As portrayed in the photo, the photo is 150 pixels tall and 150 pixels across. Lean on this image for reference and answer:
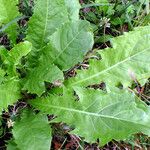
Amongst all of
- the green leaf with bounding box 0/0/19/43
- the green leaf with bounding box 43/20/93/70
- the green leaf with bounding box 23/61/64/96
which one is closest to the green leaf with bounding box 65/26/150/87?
the green leaf with bounding box 43/20/93/70

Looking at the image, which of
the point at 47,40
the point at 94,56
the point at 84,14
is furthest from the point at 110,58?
the point at 84,14

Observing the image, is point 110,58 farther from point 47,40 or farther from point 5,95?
point 5,95

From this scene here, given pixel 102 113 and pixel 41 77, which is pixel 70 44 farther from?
pixel 102 113

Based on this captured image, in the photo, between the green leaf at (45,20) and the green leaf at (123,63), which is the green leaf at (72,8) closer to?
the green leaf at (45,20)

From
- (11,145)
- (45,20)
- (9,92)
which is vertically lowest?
(11,145)

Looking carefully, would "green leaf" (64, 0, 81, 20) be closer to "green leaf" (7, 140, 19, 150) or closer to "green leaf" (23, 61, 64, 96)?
"green leaf" (23, 61, 64, 96)

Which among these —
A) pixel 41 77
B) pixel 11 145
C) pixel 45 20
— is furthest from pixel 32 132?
pixel 45 20
